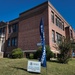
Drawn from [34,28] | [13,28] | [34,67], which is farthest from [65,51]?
[13,28]

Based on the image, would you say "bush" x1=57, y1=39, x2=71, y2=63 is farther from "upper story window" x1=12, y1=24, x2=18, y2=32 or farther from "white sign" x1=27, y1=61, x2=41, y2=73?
"upper story window" x1=12, y1=24, x2=18, y2=32

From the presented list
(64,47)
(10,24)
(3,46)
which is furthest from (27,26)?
(64,47)

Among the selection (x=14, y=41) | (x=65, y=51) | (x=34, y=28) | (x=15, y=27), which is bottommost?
(x=65, y=51)

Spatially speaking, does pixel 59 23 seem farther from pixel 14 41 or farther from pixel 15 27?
pixel 14 41

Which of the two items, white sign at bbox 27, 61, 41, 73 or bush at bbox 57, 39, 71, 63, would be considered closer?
white sign at bbox 27, 61, 41, 73

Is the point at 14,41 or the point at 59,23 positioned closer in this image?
the point at 59,23

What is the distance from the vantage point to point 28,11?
27344 millimetres

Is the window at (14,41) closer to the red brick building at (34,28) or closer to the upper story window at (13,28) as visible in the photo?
the red brick building at (34,28)

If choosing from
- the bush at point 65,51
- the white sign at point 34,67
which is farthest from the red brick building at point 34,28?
the white sign at point 34,67

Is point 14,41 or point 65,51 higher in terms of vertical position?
point 14,41

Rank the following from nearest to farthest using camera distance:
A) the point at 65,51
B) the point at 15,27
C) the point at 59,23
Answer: the point at 65,51, the point at 59,23, the point at 15,27

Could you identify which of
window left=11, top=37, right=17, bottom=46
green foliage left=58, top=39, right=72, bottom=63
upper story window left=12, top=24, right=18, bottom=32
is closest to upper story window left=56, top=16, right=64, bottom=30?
upper story window left=12, top=24, right=18, bottom=32

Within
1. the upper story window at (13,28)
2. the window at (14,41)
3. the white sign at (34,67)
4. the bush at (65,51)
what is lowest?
the white sign at (34,67)

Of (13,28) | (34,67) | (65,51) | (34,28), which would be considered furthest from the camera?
(13,28)
